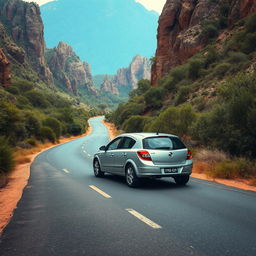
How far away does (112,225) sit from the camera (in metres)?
5.54

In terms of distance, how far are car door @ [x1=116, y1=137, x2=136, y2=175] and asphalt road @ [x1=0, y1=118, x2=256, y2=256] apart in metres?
1.04

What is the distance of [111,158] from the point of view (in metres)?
11.1

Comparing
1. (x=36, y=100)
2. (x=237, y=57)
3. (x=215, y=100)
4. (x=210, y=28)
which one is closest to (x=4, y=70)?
(x=36, y=100)

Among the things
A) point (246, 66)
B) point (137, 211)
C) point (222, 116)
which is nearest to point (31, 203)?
point (137, 211)

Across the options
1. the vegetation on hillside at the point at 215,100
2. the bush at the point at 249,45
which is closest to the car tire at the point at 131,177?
the vegetation on hillside at the point at 215,100

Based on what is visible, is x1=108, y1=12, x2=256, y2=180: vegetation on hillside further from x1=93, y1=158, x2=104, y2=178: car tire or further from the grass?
x1=93, y1=158, x2=104, y2=178: car tire

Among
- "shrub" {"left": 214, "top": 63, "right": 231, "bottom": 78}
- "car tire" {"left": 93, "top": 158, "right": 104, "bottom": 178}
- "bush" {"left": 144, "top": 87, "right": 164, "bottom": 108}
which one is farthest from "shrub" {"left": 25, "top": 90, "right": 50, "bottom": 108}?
"car tire" {"left": 93, "top": 158, "right": 104, "bottom": 178}

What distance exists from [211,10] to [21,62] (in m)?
73.5

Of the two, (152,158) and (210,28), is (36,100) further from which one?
(152,158)

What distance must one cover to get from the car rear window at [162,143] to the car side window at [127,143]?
54cm

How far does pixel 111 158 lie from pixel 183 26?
182 ft

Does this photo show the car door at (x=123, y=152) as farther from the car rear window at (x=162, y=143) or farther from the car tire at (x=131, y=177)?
the car rear window at (x=162, y=143)

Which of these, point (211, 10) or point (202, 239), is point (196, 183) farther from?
point (211, 10)

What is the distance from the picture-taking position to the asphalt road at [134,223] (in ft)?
14.3
